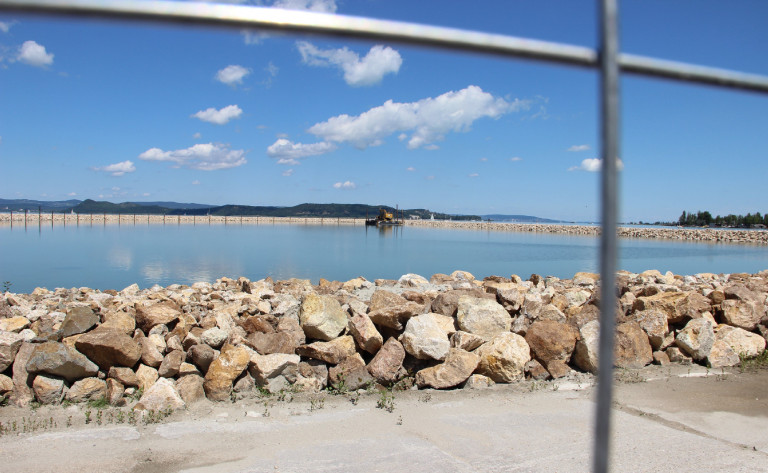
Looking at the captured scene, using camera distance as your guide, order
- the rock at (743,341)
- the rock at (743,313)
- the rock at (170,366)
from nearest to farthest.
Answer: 1. the rock at (170,366)
2. the rock at (743,341)
3. the rock at (743,313)

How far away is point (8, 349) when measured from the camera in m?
5.50

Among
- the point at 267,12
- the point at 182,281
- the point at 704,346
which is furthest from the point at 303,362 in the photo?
the point at 182,281

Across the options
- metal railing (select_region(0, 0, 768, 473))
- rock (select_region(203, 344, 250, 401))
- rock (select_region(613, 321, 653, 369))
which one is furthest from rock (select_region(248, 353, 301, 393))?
metal railing (select_region(0, 0, 768, 473))

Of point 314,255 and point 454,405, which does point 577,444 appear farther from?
point 314,255

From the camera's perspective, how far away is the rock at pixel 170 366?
5.59 meters

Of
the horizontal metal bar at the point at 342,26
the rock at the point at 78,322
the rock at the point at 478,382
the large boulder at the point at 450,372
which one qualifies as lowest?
the rock at the point at 478,382

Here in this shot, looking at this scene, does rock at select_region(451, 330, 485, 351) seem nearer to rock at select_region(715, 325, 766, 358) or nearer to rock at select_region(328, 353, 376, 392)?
rock at select_region(328, 353, 376, 392)

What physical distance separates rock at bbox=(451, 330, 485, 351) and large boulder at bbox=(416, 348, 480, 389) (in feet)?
0.90

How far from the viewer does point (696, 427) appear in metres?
4.39

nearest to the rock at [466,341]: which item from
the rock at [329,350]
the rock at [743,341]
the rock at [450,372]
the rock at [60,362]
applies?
the rock at [450,372]

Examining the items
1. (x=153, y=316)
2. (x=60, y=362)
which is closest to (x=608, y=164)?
(x=60, y=362)

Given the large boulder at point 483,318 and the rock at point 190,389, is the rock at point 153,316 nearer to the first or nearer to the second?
the rock at point 190,389

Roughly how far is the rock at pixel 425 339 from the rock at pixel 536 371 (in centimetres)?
93

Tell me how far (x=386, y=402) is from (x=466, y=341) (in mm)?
1278
